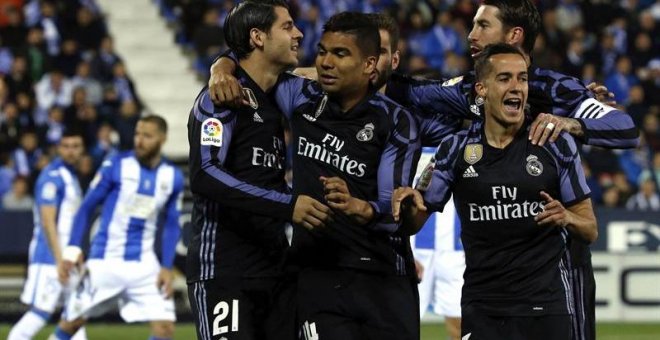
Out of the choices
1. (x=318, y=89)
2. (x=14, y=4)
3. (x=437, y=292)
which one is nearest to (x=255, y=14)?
(x=318, y=89)

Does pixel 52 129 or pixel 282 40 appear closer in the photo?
pixel 282 40

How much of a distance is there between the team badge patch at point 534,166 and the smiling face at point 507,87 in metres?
0.20

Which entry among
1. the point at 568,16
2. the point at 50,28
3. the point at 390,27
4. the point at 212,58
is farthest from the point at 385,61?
the point at 568,16

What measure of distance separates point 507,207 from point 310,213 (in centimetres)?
94

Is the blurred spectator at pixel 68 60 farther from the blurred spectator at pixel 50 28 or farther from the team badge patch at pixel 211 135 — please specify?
the team badge patch at pixel 211 135

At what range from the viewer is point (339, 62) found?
6453 mm

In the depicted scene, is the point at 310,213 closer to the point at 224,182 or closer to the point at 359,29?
the point at 224,182

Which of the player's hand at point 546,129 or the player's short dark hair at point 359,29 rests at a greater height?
the player's short dark hair at point 359,29

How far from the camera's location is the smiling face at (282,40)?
22.1 feet

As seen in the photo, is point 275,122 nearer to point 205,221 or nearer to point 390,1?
point 205,221

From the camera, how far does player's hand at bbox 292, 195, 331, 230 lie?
6.14 m

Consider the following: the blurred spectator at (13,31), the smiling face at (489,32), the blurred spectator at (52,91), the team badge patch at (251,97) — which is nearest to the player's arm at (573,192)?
the smiling face at (489,32)

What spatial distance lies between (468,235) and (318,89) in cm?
102

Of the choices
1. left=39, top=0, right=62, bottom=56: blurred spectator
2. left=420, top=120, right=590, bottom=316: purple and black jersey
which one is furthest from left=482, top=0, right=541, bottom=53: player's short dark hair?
left=39, top=0, right=62, bottom=56: blurred spectator
